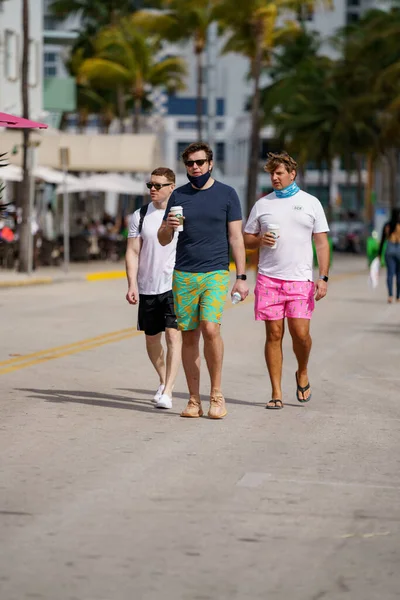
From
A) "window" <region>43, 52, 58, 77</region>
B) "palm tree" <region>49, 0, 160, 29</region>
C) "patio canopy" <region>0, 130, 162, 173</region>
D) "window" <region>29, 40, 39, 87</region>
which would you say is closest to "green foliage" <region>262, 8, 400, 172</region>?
"palm tree" <region>49, 0, 160, 29</region>

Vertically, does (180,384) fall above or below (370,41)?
below

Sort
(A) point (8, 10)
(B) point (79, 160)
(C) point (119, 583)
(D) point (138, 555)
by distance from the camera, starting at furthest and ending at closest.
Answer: (A) point (8, 10) → (B) point (79, 160) → (D) point (138, 555) → (C) point (119, 583)

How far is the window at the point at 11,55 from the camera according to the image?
5303 cm

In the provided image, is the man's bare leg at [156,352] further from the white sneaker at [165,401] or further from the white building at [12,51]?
the white building at [12,51]

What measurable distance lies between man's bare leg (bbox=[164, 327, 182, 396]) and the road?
237 mm

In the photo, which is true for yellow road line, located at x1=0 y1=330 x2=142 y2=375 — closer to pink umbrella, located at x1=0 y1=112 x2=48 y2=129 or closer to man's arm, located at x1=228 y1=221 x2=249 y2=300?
pink umbrella, located at x1=0 y1=112 x2=48 y2=129

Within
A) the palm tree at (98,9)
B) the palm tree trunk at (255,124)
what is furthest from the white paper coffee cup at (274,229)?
the palm tree at (98,9)

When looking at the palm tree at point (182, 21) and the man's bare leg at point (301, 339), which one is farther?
the palm tree at point (182, 21)

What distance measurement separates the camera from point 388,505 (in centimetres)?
788

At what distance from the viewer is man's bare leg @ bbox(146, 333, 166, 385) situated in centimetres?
1222

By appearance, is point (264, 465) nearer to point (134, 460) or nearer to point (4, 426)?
point (134, 460)

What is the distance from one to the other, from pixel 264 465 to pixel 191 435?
132 cm

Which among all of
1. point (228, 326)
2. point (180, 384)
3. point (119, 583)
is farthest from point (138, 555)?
point (228, 326)

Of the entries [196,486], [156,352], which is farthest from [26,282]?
[196,486]
